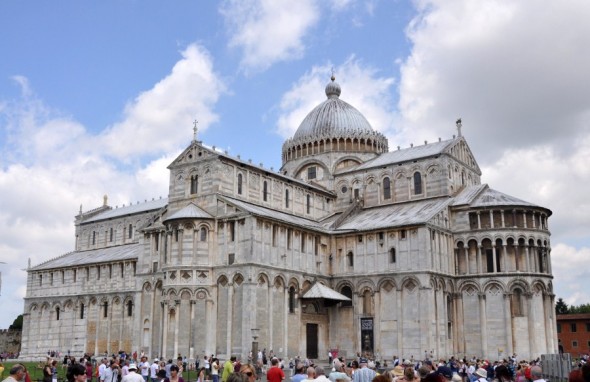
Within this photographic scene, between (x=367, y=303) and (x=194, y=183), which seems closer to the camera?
(x=194, y=183)

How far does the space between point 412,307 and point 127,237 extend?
3702 cm

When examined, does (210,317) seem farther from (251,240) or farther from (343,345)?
(343,345)

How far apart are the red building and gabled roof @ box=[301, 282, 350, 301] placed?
137 feet

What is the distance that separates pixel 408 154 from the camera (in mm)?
58719

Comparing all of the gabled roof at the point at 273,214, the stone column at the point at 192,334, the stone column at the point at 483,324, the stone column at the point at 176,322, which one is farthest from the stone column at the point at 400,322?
the stone column at the point at 176,322

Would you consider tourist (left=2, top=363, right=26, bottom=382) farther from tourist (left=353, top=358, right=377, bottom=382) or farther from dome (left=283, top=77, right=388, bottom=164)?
dome (left=283, top=77, right=388, bottom=164)

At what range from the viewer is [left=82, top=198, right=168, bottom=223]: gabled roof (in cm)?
7247

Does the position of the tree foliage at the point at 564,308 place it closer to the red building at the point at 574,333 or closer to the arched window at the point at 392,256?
the red building at the point at 574,333

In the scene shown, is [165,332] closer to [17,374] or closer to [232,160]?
[232,160]

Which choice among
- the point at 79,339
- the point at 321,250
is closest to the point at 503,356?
the point at 321,250

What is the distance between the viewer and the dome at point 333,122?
2462 inches

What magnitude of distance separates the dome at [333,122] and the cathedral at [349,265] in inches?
191

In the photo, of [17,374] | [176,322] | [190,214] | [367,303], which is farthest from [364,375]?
[367,303]

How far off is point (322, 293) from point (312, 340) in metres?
4.20
